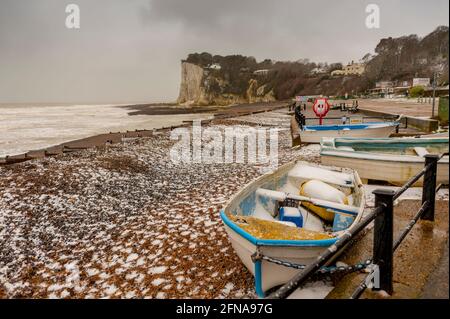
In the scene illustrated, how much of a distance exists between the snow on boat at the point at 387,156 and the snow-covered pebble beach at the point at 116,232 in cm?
353

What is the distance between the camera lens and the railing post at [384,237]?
3.00 metres

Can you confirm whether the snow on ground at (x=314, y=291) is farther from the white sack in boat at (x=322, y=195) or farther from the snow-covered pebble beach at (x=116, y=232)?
the white sack in boat at (x=322, y=195)

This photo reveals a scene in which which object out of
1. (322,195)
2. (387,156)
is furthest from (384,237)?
(387,156)

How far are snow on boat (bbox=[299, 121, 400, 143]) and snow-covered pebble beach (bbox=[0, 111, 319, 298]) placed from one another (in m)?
5.96

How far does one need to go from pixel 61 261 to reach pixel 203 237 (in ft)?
10.2

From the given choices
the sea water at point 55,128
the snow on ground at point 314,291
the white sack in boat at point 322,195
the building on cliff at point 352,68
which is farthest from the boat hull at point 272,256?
the building on cliff at point 352,68

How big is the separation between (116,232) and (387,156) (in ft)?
26.9

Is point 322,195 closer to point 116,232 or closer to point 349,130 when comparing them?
point 116,232

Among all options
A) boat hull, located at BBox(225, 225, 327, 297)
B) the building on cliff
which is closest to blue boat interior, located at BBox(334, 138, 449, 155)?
boat hull, located at BBox(225, 225, 327, 297)

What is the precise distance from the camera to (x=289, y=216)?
566cm

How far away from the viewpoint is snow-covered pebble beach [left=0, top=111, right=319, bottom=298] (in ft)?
17.3

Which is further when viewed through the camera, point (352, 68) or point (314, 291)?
point (352, 68)

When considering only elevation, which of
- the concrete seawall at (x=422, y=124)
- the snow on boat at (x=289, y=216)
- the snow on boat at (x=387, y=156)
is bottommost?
the snow on boat at (x=289, y=216)
